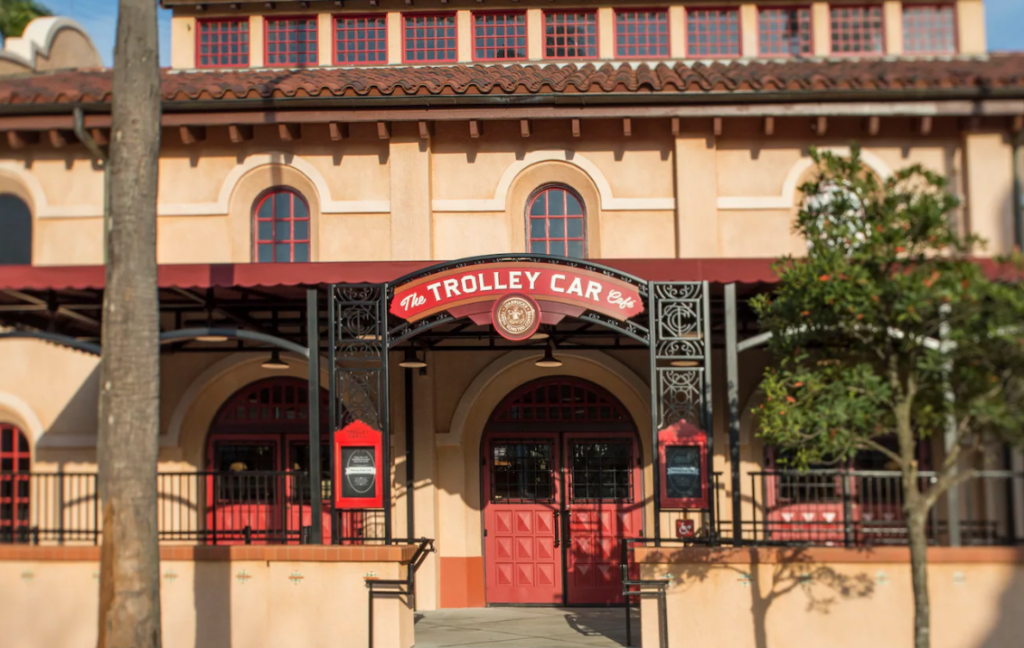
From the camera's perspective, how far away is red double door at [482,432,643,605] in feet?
52.2

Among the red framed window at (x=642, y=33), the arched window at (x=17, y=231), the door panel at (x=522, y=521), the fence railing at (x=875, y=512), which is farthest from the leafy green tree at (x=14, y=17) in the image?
the fence railing at (x=875, y=512)

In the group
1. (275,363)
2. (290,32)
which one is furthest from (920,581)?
(290,32)

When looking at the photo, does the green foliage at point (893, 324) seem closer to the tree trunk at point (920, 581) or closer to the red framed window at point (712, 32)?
the tree trunk at point (920, 581)

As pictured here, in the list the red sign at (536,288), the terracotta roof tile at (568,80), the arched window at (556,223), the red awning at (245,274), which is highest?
the terracotta roof tile at (568,80)

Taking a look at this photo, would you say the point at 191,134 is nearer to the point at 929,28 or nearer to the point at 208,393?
the point at 208,393

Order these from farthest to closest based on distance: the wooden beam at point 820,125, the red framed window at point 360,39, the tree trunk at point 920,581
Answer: the red framed window at point 360,39
the wooden beam at point 820,125
the tree trunk at point 920,581

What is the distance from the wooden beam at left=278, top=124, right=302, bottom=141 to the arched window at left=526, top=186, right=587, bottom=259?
11.9 feet

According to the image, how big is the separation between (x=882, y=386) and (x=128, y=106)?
7.24 meters

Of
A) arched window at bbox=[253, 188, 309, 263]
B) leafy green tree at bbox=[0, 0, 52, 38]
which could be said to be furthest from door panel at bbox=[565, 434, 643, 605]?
leafy green tree at bbox=[0, 0, 52, 38]

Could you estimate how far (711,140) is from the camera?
1556 cm

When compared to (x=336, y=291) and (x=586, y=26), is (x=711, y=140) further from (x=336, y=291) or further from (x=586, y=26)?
(x=336, y=291)

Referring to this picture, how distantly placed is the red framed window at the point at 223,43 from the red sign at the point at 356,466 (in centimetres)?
861

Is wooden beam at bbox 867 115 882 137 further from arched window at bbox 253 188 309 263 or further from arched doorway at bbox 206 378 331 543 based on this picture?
arched doorway at bbox 206 378 331 543

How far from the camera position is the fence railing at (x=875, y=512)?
1170 centimetres
